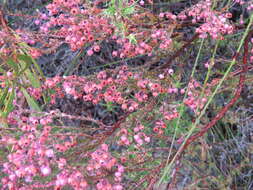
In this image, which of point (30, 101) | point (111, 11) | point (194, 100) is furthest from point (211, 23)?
point (30, 101)

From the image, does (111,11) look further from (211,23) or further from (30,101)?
(30,101)

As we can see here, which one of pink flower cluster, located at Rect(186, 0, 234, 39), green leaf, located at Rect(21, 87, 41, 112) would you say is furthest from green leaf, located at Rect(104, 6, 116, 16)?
green leaf, located at Rect(21, 87, 41, 112)

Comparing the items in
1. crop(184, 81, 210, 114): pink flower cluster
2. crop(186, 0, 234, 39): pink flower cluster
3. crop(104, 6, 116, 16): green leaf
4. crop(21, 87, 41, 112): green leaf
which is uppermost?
crop(104, 6, 116, 16): green leaf

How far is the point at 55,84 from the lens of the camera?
1418mm

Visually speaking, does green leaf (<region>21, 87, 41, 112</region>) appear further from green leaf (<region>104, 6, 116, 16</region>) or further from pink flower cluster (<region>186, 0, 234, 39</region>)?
pink flower cluster (<region>186, 0, 234, 39</region>)

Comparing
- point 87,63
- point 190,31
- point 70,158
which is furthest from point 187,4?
point 70,158

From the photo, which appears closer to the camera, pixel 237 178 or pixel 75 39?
pixel 75 39

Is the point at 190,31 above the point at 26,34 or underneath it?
underneath

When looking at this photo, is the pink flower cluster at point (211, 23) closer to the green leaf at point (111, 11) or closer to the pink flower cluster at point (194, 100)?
the pink flower cluster at point (194, 100)

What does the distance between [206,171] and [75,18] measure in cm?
110

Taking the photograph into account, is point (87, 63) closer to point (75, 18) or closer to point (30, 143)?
point (75, 18)

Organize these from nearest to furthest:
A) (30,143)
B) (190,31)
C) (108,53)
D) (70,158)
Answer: (30,143)
(70,158)
(190,31)
(108,53)

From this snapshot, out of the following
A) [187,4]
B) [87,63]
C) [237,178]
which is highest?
[187,4]

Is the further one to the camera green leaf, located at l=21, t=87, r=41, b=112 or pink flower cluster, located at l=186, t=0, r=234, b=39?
green leaf, located at l=21, t=87, r=41, b=112
